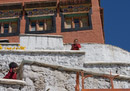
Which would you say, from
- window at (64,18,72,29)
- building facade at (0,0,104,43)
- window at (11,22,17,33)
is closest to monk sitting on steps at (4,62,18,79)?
building facade at (0,0,104,43)

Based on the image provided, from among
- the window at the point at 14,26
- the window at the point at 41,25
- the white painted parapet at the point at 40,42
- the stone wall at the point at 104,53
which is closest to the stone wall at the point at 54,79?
the white painted parapet at the point at 40,42

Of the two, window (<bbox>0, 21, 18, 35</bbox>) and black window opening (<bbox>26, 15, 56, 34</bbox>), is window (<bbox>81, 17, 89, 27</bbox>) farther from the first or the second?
window (<bbox>0, 21, 18, 35</bbox>)

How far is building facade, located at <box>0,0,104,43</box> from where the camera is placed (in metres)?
20.2

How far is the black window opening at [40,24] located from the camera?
20.5 metres

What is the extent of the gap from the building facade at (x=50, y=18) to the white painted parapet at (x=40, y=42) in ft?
14.3

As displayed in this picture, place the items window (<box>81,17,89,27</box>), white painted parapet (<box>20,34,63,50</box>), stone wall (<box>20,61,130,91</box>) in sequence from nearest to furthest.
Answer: stone wall (<box>20,61,130,91</box>) < white painted parapet (<box>20,34,63,50</box>) < window (<box>81,17,89,27</box>)

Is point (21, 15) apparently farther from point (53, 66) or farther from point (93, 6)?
point (53, 66)

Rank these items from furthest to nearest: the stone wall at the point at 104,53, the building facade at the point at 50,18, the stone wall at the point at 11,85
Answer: the building facade at the point at 50,18
the stone wall at the point at 104,53
the stone wall at the point at 11,85

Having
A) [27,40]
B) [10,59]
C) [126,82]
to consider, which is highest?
[27,40]

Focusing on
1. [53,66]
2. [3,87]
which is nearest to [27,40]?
[53,66]

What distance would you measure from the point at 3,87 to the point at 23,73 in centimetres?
103

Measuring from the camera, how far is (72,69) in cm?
1106

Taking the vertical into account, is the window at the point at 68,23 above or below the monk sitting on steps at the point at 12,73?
above

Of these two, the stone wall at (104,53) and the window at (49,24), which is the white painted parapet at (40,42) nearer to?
the stone wall at (104,53)
